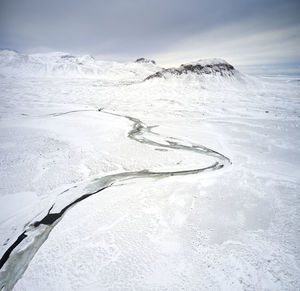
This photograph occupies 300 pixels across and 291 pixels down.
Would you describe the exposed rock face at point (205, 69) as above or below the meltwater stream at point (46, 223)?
above

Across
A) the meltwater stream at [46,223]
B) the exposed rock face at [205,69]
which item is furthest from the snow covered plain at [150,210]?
the exposed rock face at [205,69]

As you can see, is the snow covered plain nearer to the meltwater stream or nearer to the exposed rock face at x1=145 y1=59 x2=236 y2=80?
the meltwater stream

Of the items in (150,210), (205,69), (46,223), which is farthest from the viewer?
(205,69)

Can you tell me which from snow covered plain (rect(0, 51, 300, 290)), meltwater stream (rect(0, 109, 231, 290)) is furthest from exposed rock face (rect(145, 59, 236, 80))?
meltwater stream (rect(0, 109, 231, 290))

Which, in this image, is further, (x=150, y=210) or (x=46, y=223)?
(x=150, y=210)

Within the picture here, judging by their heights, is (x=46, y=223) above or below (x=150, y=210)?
below

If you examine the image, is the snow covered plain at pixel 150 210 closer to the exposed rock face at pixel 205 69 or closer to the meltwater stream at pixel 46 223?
the meltwater stream at pixel 46 223

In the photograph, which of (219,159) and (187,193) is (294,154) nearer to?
(219,159)

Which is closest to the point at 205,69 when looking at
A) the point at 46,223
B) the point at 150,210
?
the point at 150,210

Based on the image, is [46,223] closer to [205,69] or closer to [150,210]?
[150,210]
